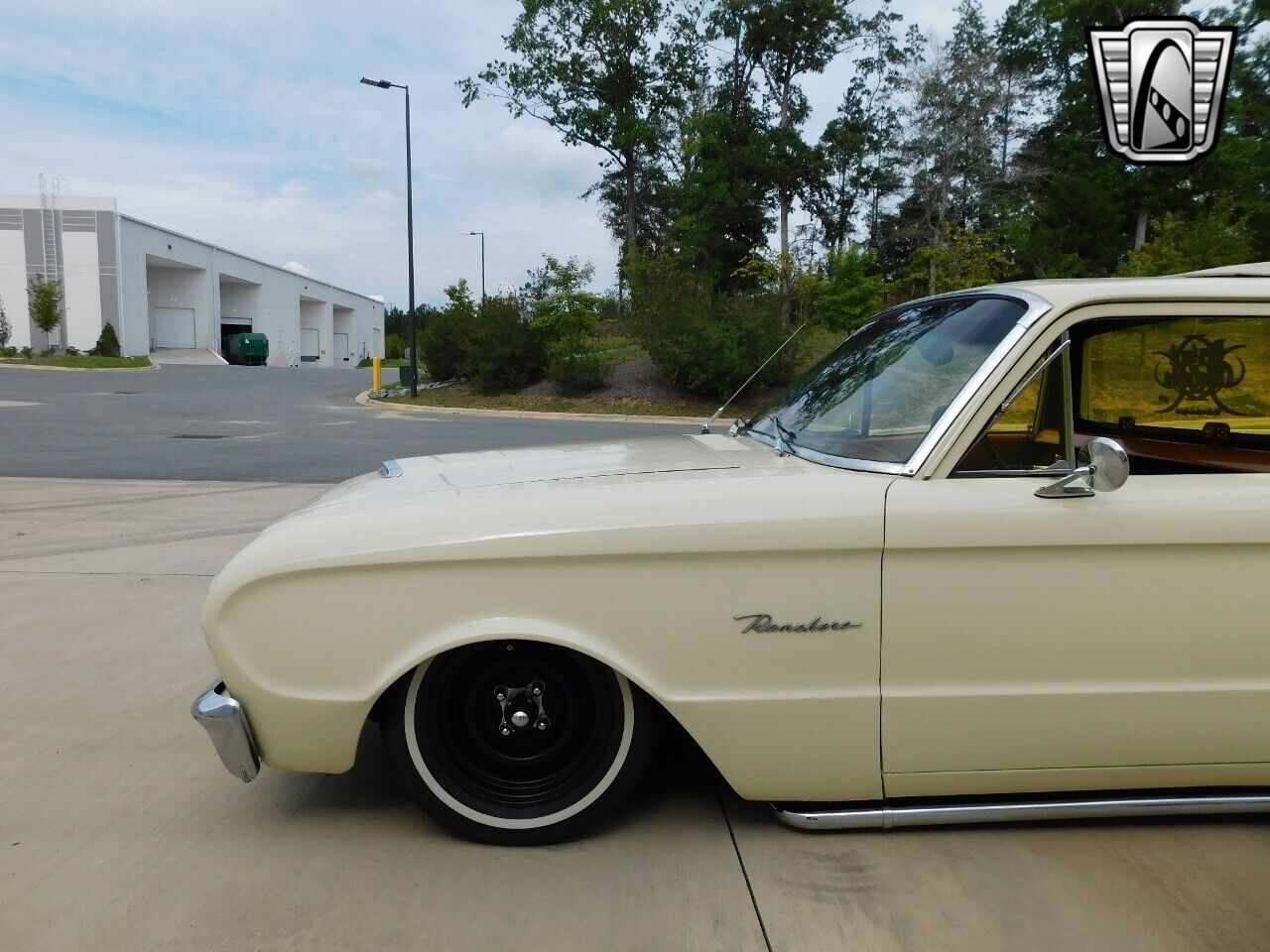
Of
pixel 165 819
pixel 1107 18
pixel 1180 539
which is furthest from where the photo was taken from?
pixel 1107 18

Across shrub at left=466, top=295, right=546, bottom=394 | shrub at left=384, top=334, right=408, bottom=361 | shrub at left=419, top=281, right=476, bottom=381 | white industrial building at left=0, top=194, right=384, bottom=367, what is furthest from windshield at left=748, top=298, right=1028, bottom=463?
shrub at left=384, top=334, right=408, bottom=361

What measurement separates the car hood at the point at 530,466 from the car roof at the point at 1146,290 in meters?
0.98

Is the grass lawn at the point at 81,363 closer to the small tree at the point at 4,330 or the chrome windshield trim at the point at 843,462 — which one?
the small tree at the point at 4,330

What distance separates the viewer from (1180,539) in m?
2.46

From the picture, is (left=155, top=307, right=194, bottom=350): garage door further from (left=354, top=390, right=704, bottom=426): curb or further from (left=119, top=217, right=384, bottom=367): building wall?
(left=354, top=390, right=704, bottom=426): curb

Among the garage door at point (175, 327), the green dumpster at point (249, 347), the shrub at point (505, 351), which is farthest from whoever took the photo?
the green dumpster at point (249, 347)

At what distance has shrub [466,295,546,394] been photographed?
25.8 metres

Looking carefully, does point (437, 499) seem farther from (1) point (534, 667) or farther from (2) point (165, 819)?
(2) point (165, 819)

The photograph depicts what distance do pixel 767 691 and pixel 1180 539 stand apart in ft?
3.60

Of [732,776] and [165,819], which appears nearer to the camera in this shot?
[732,776]

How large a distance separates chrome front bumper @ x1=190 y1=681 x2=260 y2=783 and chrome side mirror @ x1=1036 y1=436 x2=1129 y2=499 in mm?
2086

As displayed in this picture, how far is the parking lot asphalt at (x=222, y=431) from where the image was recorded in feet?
35.7

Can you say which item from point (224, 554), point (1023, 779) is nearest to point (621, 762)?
point (1023, 779)

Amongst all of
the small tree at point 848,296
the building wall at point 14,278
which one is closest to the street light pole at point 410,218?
the small tree at point 848,296
